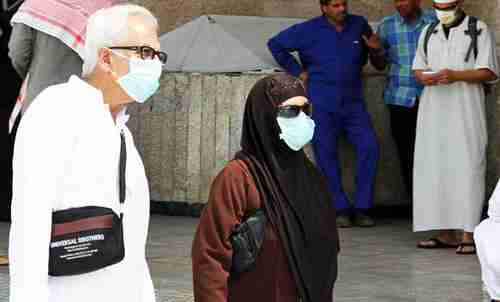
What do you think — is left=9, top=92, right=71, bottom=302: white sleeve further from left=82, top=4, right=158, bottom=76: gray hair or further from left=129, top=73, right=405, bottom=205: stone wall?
left=129, top=73, right=405, bottom=205: stone wall

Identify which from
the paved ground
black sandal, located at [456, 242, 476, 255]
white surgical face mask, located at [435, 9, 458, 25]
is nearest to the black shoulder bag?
the paved ground

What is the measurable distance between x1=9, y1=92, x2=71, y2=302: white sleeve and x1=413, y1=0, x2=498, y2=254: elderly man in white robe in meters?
6.35

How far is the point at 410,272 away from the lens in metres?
8.90

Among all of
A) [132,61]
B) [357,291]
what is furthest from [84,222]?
[357,291]

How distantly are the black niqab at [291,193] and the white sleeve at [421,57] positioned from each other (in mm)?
4581

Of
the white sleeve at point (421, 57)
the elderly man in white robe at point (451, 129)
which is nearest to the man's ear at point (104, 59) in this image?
the elderly man in white robe at point (451, 129)

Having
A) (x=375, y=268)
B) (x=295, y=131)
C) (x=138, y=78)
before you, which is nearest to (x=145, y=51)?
(x=138, y=78)

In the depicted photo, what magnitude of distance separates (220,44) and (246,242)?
254 inches

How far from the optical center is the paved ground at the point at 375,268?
7957mm

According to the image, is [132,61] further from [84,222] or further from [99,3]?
[99,3]

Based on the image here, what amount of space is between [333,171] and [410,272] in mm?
2275

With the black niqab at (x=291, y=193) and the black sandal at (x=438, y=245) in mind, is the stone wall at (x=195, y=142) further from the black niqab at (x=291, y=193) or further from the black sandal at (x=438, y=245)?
the black niqab at (x=291, y=193)

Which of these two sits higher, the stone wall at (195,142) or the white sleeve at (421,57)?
the white sleeve at (421,57)

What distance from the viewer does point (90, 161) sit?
3916mm
